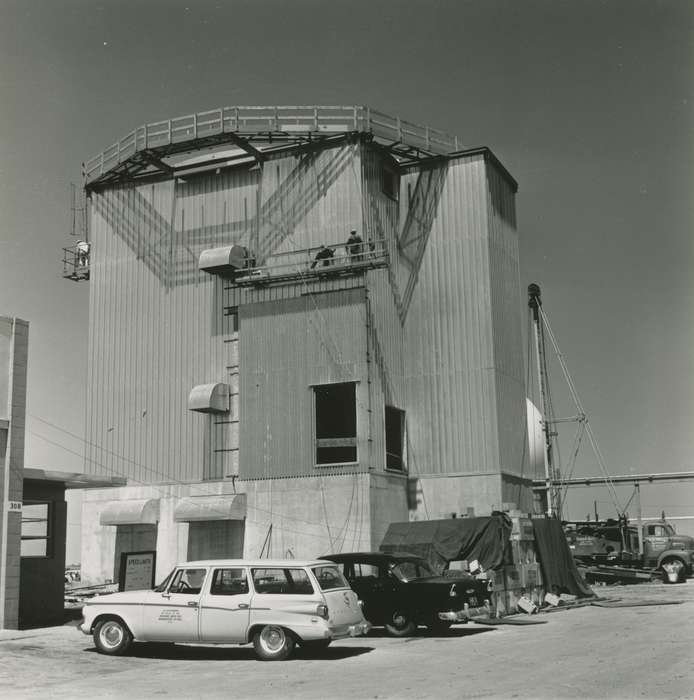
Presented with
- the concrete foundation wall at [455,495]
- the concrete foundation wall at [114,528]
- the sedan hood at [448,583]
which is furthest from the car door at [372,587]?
the concrete foundation wall at [114,528]

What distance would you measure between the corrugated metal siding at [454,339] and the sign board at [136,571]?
13.9 metres

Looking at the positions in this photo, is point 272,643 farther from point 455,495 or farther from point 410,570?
point 455,495

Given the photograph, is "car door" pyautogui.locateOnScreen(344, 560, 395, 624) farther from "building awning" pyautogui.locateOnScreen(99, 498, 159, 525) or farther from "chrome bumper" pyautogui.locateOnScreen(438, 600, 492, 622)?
"building awning" pyautogui.locateOnScreen(99, 498, 159, 525)

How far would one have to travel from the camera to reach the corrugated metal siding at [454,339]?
113 feet

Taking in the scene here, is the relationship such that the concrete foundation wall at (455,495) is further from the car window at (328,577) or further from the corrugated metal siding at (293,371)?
the car window at (328,577)

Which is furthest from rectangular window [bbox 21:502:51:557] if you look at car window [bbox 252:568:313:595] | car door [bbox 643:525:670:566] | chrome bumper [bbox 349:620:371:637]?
car door [bbox 643:525:670:566]

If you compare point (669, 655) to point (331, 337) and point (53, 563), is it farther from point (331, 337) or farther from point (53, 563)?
point (331, 337)

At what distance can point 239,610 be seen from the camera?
53.1ft

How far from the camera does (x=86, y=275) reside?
4322cm

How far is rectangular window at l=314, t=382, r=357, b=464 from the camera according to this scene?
3375 cm

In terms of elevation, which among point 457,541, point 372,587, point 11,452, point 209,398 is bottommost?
point 372,587

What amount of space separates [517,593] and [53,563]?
11890 millimetres

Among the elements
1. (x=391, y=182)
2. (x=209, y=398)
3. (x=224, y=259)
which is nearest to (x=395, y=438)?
(x=209, y=398)

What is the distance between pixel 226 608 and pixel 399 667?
3.28 m
